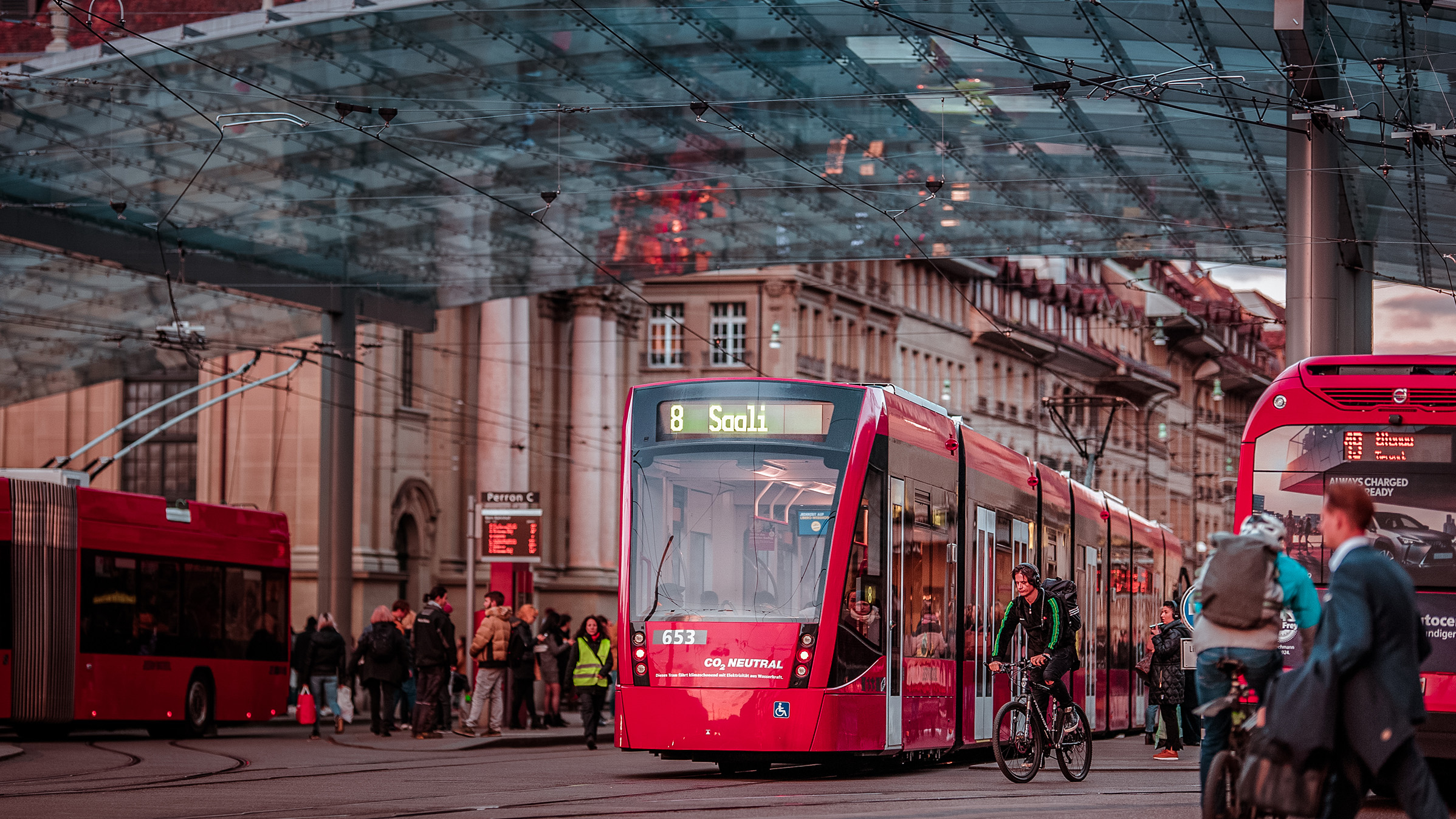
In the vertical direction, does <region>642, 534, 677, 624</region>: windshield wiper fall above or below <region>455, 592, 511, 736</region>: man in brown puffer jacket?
above

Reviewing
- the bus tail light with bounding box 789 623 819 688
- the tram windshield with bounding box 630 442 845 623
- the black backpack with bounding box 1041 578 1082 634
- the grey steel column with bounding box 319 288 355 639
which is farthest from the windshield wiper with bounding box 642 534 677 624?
the grey steel column with bounding box 319 288 355 639

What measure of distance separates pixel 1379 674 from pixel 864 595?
26.4 ft

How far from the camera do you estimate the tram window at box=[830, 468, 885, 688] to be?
1568cm

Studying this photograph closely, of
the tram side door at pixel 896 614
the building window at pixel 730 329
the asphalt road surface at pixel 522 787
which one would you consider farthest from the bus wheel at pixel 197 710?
the building window at pixel 730 329

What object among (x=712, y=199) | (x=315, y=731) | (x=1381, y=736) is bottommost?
(x=315, y=731)

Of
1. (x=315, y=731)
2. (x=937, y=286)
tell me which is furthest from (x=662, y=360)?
(x=315, y=731)

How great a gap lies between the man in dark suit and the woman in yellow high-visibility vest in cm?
1625

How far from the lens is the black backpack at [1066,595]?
54.4 ft

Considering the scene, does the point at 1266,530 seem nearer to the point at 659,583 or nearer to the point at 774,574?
the point at 774,574

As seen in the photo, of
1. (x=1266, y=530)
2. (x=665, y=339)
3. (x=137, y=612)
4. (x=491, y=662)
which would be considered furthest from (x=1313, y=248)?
(x=665, y=339)

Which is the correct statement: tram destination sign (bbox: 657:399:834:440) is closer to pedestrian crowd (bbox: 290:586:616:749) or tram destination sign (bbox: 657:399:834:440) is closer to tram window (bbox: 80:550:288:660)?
pedestrian crowd (bbox: 290:586:616:749)

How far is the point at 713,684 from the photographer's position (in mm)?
15469

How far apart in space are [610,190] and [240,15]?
6576 mm

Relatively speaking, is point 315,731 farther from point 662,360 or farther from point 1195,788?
point 662,360
